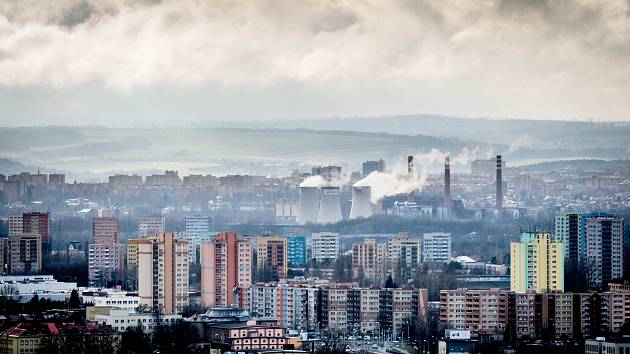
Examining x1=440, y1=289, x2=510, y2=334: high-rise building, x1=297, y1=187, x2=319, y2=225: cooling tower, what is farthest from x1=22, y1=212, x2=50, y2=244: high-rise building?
x1=440, y1=289, x2=510, y2=334: high-rise building

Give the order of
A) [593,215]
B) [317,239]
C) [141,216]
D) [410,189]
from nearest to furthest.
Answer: [593,215], [317,239], [141,216], [410,189]

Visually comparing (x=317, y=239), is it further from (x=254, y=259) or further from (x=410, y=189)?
(x=410, y=189)

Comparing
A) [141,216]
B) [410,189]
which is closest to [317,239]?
[141,216]

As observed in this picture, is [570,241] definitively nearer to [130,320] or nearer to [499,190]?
[130,320]

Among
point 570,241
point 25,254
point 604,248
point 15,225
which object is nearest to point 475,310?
point 604,248

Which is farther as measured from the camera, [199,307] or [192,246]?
[192,246]

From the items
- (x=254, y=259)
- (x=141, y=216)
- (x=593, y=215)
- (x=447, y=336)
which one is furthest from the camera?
(x=141, y=216)

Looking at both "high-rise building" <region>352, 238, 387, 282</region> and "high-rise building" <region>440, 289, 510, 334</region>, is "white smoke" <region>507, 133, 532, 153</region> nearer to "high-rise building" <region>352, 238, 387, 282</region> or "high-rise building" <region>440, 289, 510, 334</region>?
"high-rise building" <region>352, 238, 387, 282</region>

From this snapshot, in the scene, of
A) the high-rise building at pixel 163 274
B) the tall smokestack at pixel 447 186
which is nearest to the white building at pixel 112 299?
the high-rise building at pixel 163 274
